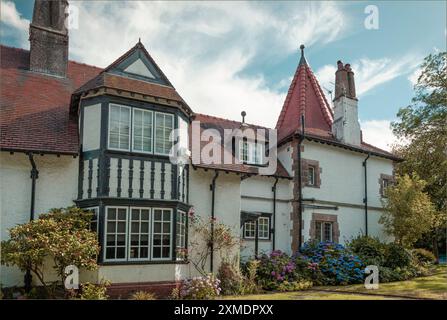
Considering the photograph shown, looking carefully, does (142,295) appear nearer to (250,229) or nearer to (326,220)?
(250,229)

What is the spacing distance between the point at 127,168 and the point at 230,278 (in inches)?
224

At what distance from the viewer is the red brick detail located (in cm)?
1290

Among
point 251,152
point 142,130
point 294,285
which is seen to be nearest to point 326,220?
point 251,152

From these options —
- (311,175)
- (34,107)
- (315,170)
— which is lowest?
(311,175)

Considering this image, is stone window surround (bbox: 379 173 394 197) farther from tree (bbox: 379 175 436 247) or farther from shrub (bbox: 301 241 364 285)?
shrub (bbox: 301 241 364 285)

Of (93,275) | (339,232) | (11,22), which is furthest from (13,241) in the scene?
(339,232)

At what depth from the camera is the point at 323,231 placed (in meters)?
21.4

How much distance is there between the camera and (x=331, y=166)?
870 inches

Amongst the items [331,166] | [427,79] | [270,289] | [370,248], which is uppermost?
[427,79]

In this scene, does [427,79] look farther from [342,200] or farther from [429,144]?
[342,200]

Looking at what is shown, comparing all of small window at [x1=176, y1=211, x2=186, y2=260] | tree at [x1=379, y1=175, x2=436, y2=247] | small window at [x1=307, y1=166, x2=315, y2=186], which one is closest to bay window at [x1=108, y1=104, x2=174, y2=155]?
small window at [x1=176, y1=211, x2=186, y2=260]

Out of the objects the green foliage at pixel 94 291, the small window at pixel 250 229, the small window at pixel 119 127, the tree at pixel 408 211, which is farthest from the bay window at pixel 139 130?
the tree at pixel 408 211

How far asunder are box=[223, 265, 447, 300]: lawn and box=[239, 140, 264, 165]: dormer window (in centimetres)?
706
